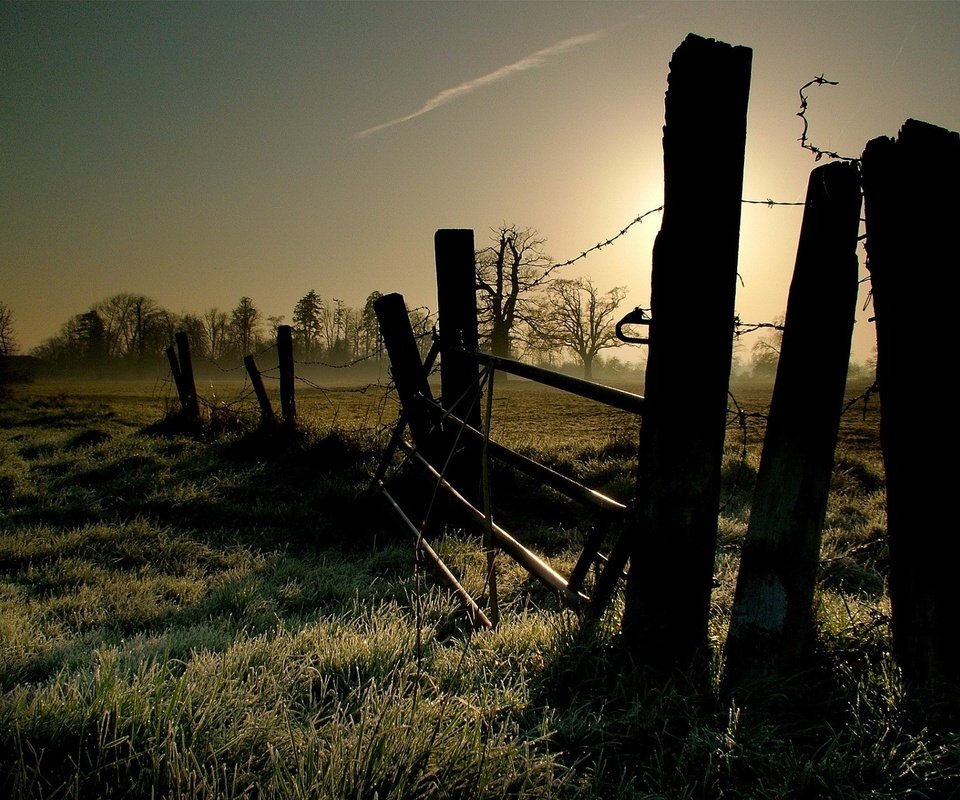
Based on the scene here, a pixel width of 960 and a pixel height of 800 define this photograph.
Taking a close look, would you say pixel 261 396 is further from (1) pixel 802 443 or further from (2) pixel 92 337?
(2) pixel 92 337

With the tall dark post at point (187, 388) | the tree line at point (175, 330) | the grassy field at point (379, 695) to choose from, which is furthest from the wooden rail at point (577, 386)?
the tree line at point (175, 330)

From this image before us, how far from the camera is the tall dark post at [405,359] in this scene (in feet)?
18.6

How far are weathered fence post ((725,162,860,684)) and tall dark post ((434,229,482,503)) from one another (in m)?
3.03

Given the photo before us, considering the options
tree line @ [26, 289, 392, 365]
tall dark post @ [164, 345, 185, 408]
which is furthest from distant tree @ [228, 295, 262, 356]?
tall dark post @ [164, 345, 185, 408]

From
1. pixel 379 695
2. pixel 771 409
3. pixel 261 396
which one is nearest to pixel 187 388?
pixel 261 396

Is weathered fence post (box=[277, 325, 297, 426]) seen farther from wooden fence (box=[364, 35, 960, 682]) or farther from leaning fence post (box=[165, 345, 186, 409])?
wooden fence (box=[364, 35, 960, 682])

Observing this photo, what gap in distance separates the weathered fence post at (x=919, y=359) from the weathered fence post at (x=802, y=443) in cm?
11

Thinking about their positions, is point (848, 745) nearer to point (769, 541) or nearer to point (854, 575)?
point (769, 541)

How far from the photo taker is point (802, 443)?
2.11 meters

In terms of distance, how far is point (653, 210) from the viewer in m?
2.42

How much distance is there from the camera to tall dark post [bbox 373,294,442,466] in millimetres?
5676

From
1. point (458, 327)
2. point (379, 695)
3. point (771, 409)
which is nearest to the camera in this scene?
point (379, 695)

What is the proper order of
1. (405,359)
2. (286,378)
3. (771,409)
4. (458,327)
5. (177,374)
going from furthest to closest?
(177,374) → (286,378) → (405,359) → (458,327) → (771,409)

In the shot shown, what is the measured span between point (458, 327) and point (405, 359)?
0.87 m
